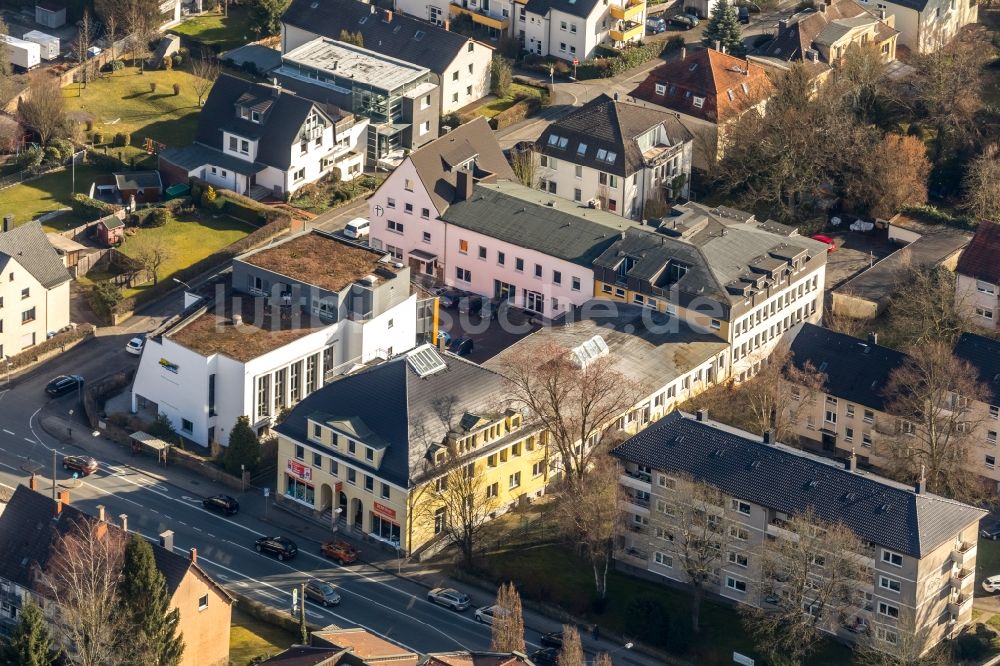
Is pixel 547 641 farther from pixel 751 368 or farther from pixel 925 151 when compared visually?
pixel 925 151

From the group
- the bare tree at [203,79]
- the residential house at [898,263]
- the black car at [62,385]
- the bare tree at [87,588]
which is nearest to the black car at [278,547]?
the bare tree at [87,588]

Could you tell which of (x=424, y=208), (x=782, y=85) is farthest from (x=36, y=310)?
(x=782, y=85)

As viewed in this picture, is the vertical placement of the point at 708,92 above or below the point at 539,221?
above

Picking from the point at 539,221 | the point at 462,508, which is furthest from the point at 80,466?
the point at 539,221

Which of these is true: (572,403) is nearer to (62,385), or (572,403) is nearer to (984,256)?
(62,385)

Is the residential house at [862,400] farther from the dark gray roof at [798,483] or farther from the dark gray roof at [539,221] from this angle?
the dark gray roof at [539,221]
